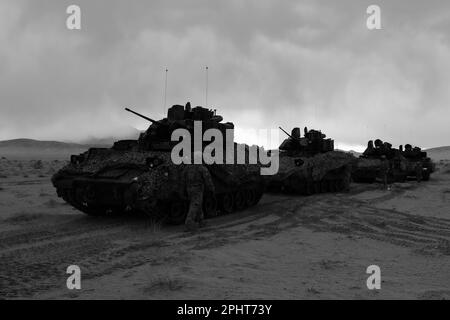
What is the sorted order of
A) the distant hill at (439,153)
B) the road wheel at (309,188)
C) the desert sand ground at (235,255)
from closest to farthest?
the desert sand ground at (235,255)
the road wheel at (309,188)
the distant hill at (439,153)

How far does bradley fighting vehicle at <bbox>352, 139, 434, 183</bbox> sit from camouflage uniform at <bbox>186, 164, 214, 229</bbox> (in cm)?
1497

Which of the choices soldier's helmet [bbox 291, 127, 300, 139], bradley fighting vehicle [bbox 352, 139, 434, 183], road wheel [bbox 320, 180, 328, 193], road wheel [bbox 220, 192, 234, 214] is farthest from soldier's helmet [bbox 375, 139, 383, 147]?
road wheel [bbox 220, 192, 234, 214]

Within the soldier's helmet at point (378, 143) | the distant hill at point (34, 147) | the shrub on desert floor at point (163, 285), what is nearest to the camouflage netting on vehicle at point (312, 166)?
the soldier's helmet at point (378, 143)

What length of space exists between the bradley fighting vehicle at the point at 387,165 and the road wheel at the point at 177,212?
1460 cm

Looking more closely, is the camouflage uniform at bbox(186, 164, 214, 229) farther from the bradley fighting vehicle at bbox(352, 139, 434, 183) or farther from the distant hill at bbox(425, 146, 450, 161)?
the distant hill at bbox(425, 146, 450, 161)

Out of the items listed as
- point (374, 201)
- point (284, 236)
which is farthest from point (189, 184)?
point (374, 201)

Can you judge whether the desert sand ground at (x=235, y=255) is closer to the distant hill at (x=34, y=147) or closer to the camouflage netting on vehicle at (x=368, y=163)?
the camouflage netting on vehicle at (x=368, y=163)

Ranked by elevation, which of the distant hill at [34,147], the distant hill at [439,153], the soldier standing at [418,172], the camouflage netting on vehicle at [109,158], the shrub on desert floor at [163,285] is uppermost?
the distant hill at [34,147]

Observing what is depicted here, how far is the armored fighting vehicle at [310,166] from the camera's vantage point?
58.6 ft

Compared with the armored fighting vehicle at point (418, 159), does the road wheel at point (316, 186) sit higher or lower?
lower

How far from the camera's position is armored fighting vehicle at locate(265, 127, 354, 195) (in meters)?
17.9

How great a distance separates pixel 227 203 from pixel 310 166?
5.95m

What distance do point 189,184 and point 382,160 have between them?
1693cm
